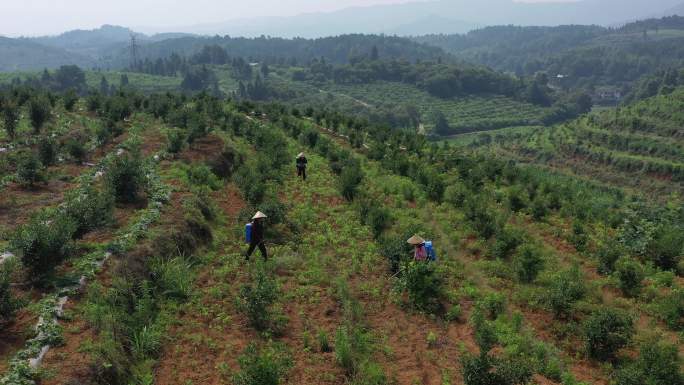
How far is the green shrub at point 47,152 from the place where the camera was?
1884 centimetres

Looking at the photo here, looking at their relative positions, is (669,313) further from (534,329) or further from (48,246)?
(48,246)

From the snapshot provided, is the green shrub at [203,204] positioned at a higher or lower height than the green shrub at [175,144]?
lower

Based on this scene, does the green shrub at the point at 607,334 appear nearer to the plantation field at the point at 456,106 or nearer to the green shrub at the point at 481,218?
the green shrub at the point at 481,218

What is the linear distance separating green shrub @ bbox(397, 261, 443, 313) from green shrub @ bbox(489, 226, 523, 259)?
3.87 metres

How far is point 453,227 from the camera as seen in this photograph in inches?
735

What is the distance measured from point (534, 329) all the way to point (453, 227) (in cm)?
684

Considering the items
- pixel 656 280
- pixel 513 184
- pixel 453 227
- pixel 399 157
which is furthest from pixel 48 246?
pixel 513 184

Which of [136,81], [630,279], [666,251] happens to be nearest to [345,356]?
[630,279]

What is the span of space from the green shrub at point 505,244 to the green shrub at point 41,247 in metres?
13.4

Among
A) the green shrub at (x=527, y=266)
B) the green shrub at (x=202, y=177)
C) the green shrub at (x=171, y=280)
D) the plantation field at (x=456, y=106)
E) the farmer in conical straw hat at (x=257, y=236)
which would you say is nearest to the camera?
the green shrub at (x=171, y=280)

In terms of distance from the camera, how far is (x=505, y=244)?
1614 cm

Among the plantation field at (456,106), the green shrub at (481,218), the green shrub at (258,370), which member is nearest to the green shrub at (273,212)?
the green shrub at (258,370)

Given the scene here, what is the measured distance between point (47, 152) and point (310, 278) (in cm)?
1330

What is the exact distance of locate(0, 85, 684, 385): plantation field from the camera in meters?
9.62
